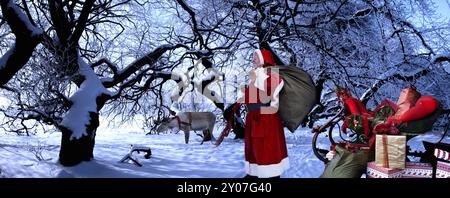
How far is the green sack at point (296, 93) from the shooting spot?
95.5 inches

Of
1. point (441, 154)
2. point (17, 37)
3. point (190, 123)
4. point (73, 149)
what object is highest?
point (17, 37)

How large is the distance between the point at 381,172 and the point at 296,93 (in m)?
0.83

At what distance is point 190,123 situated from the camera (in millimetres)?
5625

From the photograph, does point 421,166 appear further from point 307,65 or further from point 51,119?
point 51,119

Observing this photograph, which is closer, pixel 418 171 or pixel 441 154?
pixel 441 154

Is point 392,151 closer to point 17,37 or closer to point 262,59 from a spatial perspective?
point 262,59

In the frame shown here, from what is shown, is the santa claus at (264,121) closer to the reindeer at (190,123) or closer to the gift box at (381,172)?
the gift box at (381,172)

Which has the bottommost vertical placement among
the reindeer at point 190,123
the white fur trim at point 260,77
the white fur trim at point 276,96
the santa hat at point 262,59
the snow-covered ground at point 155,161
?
the snow-covered ground at point 155,161

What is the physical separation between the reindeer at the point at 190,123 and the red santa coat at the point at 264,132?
306 cm

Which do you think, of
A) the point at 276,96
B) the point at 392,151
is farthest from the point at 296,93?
the point at 392,151

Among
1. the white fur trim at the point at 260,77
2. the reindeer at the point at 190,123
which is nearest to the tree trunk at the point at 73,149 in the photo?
the reindeer at the point at 190,123

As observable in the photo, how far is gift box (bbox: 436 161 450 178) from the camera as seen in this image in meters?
2.28

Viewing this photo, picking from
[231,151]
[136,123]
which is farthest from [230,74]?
[136,123]

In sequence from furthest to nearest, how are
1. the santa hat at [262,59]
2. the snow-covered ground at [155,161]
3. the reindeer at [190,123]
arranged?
1. the reindeer at [190,123]
2. the snow-covered ground at [155,161]
3. the santa hat at [262,59]
